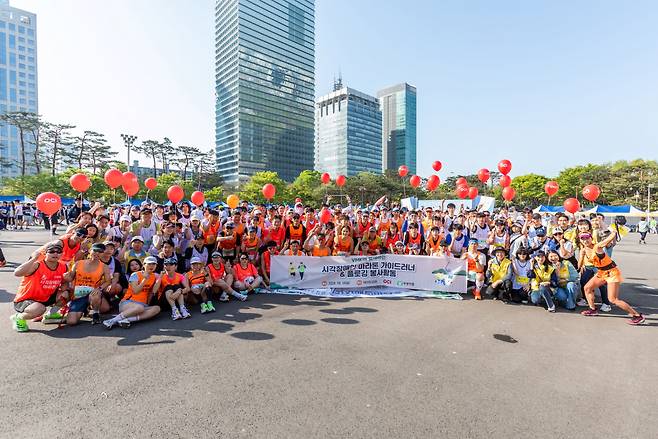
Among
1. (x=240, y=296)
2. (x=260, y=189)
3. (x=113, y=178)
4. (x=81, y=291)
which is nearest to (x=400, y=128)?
(x=260, y=189)

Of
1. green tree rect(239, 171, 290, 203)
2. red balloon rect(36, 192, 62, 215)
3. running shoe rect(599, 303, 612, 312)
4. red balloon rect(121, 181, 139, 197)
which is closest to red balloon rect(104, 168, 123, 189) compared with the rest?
red balloon rect(121, 181, 139, 197)

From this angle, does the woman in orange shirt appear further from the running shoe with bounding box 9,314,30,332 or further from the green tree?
the green tree

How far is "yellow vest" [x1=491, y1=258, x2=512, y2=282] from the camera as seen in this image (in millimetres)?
6465

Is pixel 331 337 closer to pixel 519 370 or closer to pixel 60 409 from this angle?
pixel 519 370

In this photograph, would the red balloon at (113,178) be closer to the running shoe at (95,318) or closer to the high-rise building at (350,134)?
the running shoe at (95,318)

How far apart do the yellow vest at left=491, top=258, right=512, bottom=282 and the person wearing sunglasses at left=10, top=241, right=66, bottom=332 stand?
7.91 meters

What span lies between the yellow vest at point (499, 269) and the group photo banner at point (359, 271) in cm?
78

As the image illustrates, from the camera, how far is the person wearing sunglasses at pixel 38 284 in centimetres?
452

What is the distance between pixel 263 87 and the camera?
96938mm

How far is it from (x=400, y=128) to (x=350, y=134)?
3998cm

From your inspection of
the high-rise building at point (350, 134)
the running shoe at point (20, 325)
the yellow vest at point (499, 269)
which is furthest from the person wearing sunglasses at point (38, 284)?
the high-rise building at point (350, 134)

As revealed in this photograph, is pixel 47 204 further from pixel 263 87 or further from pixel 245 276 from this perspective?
pixel 263 87

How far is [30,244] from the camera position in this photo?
13.9 m

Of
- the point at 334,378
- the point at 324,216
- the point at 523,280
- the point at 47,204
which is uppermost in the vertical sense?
the point at 47,204
